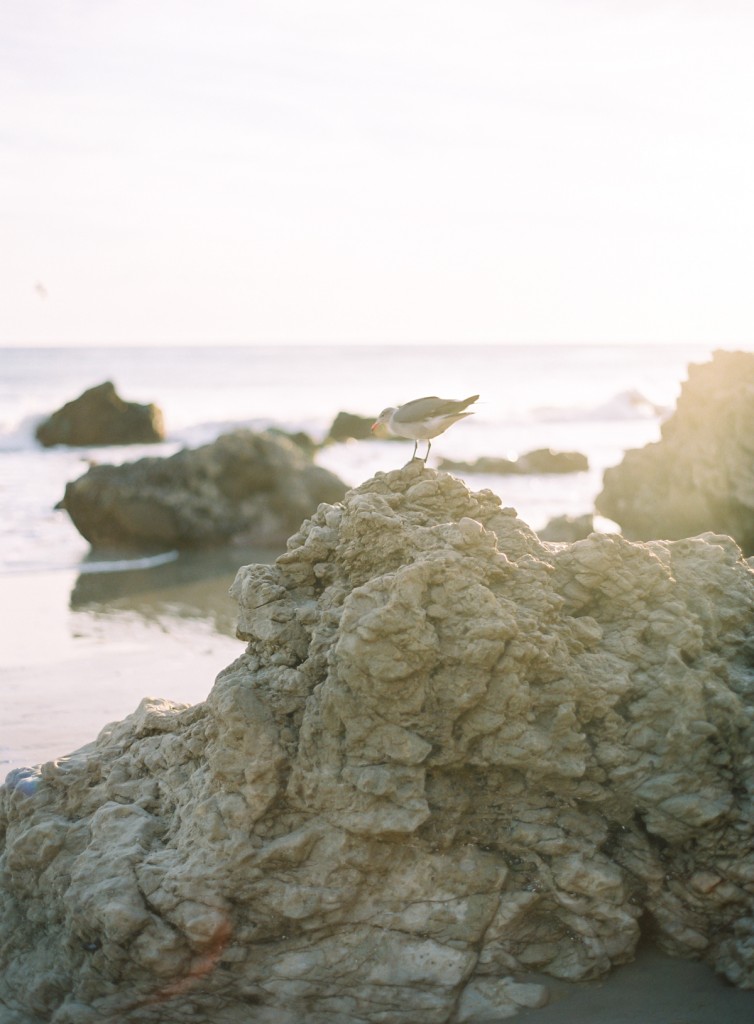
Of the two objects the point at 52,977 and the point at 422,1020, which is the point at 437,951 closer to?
the point at 422,1020

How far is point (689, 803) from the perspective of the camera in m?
4.56

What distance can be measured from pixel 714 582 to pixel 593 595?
63cm

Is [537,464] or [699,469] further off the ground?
[699,469]

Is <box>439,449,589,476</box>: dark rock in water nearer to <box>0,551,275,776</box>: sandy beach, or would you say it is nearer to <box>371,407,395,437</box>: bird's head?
<box>0,551,275,776</box>: sandy beach

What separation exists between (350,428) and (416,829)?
29.9 metres

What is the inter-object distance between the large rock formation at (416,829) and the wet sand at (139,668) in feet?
0.42

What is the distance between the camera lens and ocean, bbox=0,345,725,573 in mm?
19766

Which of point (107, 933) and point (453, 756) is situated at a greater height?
point (453, 756)

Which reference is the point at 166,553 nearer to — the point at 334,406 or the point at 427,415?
the point at 427,415

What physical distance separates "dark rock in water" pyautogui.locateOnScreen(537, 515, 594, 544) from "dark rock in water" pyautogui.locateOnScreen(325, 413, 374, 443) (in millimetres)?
20454

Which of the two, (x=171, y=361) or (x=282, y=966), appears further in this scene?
(x=171, y=361)

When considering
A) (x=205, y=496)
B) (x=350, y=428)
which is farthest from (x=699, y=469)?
(x=350, y=428)

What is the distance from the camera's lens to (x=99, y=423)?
1309 inches

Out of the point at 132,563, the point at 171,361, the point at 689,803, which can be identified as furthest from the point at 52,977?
the point at 171,361
